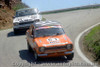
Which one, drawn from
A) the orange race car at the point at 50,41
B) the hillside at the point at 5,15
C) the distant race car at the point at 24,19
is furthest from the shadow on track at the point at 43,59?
the hillside at the point at 5,15

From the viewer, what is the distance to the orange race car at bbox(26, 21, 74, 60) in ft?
35.7

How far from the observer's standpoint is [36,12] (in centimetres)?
2234

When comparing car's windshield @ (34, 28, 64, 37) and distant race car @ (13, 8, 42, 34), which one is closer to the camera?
car's windshield @ (34, 28, 64, 37)

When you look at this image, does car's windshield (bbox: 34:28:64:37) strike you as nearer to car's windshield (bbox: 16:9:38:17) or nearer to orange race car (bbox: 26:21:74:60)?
orange race car (bbox: 26:21:74:60)

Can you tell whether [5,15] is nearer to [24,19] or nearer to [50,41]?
[24,19]

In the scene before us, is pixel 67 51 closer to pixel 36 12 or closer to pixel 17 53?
pixel 17 53

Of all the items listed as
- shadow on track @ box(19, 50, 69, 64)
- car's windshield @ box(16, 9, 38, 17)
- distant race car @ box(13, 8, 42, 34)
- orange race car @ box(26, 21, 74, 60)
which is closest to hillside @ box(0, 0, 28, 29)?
car's windshield @ box(16, 9, 38, 17)

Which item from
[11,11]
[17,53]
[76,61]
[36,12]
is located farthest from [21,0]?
[76,61]

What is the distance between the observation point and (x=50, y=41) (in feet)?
37.0

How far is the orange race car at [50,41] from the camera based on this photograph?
35.7ft

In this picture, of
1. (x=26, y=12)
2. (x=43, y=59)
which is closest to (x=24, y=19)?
(x=26, y=12)

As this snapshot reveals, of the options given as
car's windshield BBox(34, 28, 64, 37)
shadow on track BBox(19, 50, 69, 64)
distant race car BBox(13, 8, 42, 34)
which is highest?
car's windshield BBox(34, 28, 64, 37)

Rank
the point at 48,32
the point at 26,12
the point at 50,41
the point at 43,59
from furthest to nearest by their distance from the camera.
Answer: the point at 26,12, the point at 48,32, the point at 43,59, the point at 50,41

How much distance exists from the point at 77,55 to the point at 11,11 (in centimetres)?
2409
